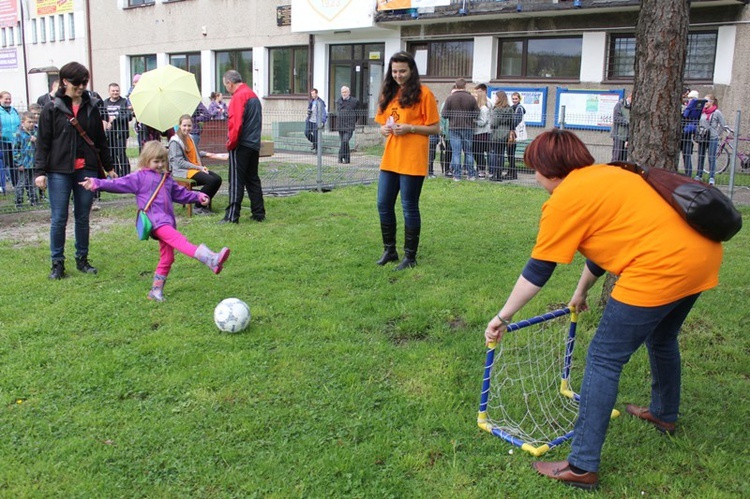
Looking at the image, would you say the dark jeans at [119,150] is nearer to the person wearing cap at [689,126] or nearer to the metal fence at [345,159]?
the metal fence at [345,159]

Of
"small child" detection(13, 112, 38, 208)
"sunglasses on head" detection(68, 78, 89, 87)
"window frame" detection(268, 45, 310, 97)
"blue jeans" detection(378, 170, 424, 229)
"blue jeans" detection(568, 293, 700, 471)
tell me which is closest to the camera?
"blue jeans" detection(568, 293, 700, 471)

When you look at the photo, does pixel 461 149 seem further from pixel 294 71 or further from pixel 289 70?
pixel 289 70

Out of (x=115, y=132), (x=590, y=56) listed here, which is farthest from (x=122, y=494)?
(x=590, y=56)

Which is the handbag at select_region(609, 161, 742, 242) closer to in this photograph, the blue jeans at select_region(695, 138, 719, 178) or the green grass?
the green grass

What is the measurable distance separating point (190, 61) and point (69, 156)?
1003 inches

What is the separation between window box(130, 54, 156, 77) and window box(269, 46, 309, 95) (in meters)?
8.21

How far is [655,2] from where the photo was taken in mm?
5000

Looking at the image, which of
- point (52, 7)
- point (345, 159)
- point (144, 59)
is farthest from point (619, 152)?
point (52, 7)

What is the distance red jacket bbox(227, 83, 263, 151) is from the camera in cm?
902

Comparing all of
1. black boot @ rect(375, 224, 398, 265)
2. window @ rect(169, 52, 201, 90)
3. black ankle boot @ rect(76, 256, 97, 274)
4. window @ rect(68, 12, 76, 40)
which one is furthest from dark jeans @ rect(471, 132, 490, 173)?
window @ rect(68, 12, 76, 40)

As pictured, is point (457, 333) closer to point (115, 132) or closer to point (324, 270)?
point (324, 270)

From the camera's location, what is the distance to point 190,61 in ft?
99.3

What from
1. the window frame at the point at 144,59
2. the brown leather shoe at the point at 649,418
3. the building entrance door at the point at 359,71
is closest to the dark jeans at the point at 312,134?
the building entrance door at the point at 359,71

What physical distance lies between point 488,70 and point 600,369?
59.2 feet
